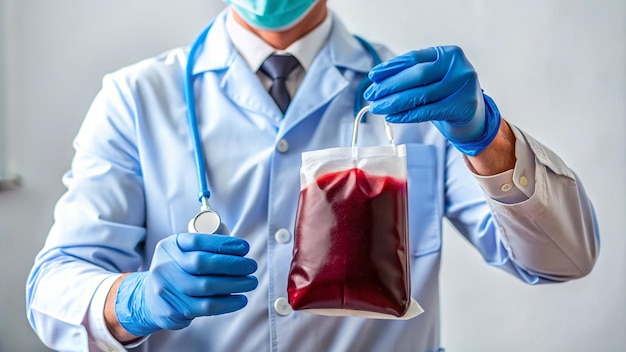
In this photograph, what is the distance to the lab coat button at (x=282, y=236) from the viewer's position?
0.88m

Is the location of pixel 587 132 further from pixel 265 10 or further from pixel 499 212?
pixel 265 10

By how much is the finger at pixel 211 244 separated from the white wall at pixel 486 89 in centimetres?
55

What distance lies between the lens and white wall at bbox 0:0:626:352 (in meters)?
1.16

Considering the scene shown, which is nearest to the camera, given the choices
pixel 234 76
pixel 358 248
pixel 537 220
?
pixel 358 248

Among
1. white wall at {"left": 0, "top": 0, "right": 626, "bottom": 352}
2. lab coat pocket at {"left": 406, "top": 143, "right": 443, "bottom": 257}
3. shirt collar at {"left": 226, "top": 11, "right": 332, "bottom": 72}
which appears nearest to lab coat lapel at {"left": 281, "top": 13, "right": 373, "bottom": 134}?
shirt collar at {"left": 226, "top": 11, "right": 332, "bottom": 72}

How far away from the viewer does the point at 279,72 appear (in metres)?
0.96

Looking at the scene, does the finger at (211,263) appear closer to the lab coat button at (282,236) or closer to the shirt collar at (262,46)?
the lab coat button at (282,236)

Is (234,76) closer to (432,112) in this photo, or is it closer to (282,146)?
(282,146)

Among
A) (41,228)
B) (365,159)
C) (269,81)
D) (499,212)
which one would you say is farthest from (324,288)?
(41,228)

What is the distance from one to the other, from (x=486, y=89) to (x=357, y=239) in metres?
0.71

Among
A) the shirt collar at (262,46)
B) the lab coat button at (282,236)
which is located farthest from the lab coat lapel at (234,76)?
the lab coat button at (282,236)

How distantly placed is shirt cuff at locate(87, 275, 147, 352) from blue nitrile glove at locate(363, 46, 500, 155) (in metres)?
0.40

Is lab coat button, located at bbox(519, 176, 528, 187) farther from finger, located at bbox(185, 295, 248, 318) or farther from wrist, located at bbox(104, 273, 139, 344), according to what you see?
wrist, located at bbox(104, 273, 139, 344)

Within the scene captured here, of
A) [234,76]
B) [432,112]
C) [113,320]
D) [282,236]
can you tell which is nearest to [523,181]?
[432,112]
